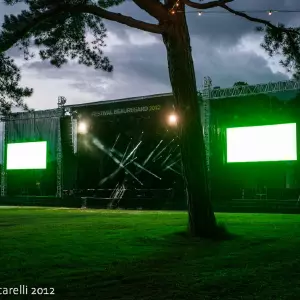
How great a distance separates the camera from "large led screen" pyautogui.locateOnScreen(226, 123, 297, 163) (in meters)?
16.4

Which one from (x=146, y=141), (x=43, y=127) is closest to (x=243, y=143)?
(x=146, y=141)

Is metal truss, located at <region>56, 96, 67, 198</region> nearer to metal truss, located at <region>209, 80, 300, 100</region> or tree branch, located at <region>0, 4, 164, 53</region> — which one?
metal truss, located at <region>209, 80, 300, 100</region>

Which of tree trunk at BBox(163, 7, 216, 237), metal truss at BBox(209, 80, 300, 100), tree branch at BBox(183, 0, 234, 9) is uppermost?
metal truss at BBox(209, 80, 300, 100)

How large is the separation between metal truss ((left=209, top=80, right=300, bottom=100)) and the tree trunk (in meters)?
9.14

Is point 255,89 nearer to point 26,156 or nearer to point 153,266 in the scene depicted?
point 26,156

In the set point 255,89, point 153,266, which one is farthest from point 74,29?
point 255,89

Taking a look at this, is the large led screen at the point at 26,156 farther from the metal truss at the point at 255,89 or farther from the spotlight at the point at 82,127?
the metal truss at the point at 255,89

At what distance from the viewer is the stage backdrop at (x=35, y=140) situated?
22484mm

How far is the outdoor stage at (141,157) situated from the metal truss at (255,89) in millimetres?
34

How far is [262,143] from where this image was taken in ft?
55.7

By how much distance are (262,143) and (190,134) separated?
33.7 feet

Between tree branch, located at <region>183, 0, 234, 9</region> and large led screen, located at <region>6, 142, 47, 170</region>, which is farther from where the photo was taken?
large led screen, located at <region>6, 142, 47, 170</region>

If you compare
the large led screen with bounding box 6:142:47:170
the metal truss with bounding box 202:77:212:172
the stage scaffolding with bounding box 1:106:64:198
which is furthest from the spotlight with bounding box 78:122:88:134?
the metal truss with bounding box 202:77:212:172

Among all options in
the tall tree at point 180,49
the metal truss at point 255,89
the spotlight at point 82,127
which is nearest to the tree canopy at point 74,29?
the tall tree at point 180,49
